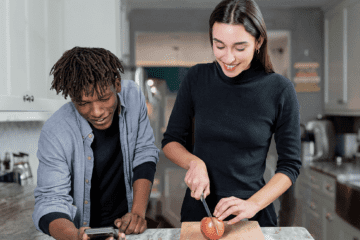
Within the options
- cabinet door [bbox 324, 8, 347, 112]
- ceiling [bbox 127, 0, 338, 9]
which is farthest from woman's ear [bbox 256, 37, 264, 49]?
ceiling [bbox 127, 0, 338, 9]

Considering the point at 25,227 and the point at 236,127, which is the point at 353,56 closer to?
the point at 236,127

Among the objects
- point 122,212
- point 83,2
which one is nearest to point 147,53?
point 83,2

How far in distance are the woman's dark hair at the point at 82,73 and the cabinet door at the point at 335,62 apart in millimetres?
2903

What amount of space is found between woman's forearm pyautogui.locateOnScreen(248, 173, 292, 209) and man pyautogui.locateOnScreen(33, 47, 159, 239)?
0.34 meters

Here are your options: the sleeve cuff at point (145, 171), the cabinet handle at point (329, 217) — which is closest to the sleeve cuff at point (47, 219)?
the sleeve cuff at point (145, 171)

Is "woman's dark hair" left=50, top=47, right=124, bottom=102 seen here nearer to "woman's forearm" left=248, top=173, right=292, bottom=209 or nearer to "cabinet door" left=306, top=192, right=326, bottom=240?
"woman's forearm" left=248, top=173, right=292, bottom=209

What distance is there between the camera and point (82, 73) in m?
0.85

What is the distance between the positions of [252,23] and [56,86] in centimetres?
57

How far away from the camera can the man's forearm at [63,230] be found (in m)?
0.77

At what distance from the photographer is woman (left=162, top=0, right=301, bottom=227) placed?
0.87 metres

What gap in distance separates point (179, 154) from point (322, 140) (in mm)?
2826

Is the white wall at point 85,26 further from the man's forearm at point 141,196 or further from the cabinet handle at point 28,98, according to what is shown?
the man's forearm at point 141,196

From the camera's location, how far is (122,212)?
1086 millimetres

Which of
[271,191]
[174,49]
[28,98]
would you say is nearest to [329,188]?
[271,191]
